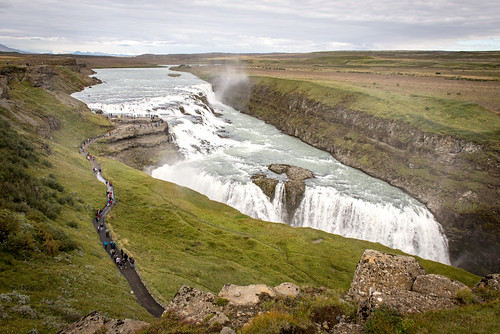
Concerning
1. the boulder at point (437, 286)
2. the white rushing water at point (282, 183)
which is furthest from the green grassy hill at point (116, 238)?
the boulder at point (437, 286)

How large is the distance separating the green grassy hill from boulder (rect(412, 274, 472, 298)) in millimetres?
14256

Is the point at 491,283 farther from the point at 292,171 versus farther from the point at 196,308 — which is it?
the point at 292,171

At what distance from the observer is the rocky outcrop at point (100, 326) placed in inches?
444

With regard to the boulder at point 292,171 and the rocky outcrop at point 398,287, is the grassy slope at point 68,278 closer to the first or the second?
the rocky outcrop at point 398,287

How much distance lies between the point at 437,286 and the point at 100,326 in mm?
14469

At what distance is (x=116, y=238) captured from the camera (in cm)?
2762

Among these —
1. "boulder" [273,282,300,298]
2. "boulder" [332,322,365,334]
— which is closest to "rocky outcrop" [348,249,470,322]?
"boulder" [332,322,365,334]

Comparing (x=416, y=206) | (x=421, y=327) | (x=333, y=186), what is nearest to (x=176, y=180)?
(x=333, y=186)

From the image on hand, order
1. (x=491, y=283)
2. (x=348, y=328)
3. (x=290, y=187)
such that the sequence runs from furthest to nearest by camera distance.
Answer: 1. (x=290, y=187)
2. (x=491, y=283)
3. (x=348, y=328)

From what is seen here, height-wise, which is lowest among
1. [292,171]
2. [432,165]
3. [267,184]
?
[267,184]

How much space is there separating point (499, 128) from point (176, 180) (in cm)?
5524

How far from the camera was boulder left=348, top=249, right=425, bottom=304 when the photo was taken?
13.9 m

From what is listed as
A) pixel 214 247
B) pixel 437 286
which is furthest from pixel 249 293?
pixel 214 247

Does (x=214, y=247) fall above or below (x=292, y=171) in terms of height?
below
